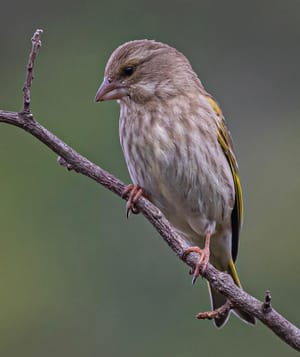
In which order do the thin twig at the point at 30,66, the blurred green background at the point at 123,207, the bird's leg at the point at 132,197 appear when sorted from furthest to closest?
the blurred green background at the point at 123,207, the bird's leg at the point at 132,197, the thin twig at the point at 30,66

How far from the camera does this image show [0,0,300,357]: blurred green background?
9.10m

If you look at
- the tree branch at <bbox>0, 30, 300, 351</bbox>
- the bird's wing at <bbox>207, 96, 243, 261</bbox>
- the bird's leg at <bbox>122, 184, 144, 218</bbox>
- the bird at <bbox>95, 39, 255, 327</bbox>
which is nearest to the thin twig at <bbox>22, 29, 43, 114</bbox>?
the tree branch at <bbox>0, 30, 300, 351</bbox>

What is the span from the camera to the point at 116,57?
5.57 meters

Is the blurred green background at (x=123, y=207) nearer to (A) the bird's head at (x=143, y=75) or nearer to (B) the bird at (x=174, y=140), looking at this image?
(B) the bird at (x=174, y=140)

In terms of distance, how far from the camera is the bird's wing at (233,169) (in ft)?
18.9

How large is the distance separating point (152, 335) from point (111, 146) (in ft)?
6.01

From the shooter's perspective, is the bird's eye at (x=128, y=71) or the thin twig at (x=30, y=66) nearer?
the thin twig at (x=30, y=66)

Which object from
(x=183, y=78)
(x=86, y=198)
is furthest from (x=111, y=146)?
(x=183, y=78)

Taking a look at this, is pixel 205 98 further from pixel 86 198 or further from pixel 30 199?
pixel 30 199

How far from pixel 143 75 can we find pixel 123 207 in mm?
3826

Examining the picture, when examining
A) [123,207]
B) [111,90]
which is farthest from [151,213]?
[123,207]

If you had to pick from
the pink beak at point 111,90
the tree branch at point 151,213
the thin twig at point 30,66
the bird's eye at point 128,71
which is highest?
the bird's eye at point 128,71

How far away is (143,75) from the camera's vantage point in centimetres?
565

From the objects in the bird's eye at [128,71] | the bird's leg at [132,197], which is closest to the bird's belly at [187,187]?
the bird's leg at [132,197]
